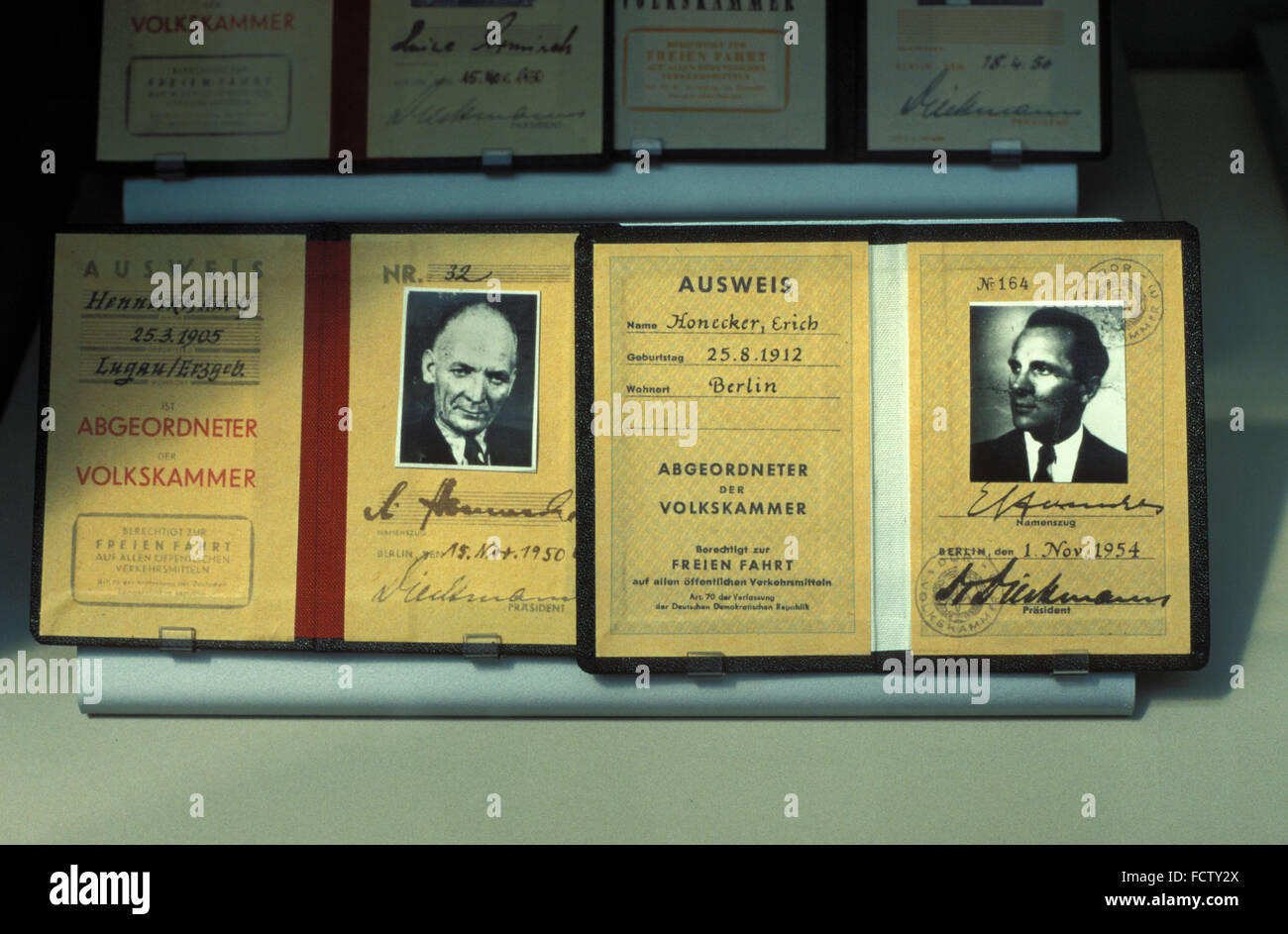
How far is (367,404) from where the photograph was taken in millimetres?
1002

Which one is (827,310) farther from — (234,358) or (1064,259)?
(234,358)

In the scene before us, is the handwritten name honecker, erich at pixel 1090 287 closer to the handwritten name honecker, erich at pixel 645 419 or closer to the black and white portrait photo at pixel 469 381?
the handwritten name honecker, erich at pixel 645 419

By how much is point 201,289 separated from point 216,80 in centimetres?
21

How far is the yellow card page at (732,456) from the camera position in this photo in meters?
0.97

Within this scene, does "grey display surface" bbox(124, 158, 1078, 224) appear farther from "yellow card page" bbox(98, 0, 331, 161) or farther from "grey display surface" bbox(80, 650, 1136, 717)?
"grey display surface" bbox(80, 650, 1136, 717)

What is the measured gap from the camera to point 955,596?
96 centimetres

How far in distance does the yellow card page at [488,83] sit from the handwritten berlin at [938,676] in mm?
588

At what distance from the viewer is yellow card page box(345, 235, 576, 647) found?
0.99m

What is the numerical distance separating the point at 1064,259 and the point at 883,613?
14.3 inches

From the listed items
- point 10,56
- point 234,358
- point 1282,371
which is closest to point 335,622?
point 234,358

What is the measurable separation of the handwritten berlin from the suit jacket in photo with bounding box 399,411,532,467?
385 mm

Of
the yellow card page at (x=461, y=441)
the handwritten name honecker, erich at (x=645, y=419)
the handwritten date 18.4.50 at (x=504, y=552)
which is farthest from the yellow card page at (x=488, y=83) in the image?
the handwritten date 18.4.50 at (x=504, y=552)
